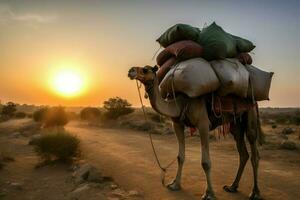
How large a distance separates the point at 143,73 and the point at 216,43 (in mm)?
1929

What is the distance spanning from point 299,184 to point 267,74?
10.7 feet

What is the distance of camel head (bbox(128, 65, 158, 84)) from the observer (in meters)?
7.34

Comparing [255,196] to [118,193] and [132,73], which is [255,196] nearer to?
[118,193]

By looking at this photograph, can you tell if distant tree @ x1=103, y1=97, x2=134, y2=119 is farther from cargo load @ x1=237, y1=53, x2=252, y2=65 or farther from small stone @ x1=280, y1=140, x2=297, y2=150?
cargo load @ x1=237, y1=53, x2=252, y2=65

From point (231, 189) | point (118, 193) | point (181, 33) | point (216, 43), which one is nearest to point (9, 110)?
point (118, 193)

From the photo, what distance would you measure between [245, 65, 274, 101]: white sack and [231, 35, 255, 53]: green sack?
0.42 metres

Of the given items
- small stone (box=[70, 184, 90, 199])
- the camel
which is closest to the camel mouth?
the camel

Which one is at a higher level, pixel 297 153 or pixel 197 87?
pixel 197 87

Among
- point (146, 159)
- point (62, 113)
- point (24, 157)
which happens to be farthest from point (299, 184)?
point (62, 113)

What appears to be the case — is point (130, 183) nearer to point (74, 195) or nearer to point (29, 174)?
point (74, 195)

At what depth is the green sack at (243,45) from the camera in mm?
9094

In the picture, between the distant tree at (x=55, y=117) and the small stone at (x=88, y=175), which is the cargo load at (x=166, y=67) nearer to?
the small stone at (x=88, y=175)

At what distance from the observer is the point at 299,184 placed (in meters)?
10.2

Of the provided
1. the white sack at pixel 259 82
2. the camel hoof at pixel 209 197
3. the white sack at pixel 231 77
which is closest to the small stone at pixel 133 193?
the camel hoof at pixel 209 197
